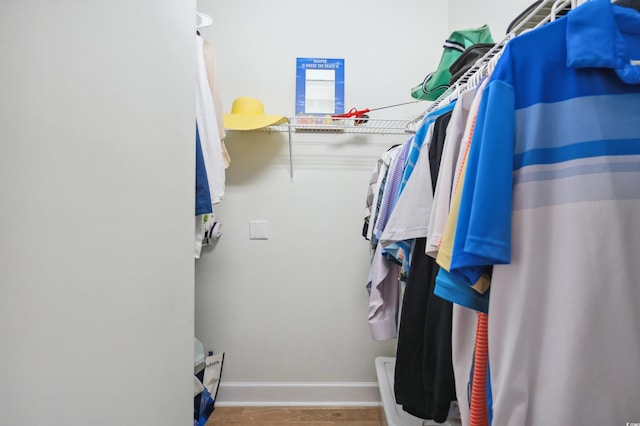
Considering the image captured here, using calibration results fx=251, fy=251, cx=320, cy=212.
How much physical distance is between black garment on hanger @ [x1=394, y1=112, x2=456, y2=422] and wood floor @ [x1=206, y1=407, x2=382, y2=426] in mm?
894

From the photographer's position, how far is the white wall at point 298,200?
1.49 m

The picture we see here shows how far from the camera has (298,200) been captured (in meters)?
1.53

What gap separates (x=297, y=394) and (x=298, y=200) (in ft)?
3.80

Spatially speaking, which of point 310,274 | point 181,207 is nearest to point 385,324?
point 310,274

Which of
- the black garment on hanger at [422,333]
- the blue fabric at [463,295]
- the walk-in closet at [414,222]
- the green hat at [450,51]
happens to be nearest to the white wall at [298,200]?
the green hat at [450,51]

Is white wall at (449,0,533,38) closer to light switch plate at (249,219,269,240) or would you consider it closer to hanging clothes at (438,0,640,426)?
hanging clothes at (438,0,640,426)

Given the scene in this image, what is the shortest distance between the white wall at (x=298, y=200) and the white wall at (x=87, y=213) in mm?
879

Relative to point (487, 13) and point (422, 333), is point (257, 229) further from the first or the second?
point (487, 13)

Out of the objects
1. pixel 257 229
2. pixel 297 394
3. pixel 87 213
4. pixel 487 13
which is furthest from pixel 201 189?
pixel 487 13

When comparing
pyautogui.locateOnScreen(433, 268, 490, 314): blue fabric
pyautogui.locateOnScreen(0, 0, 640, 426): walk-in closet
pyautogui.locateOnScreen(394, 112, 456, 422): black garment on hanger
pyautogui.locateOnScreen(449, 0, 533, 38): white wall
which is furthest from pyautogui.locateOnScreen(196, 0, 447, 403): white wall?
pyautogui.locateOnScreen(433, 268, 490, 314): blue fabric

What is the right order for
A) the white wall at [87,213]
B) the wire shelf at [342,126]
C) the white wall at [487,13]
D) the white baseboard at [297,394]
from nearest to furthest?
the white wall at [87,213]
the white wall at [487,13]
the wire shelf at [342,126]
the white baseboard at [297,394]

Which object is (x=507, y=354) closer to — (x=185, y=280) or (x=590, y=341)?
(x=590, y=341)

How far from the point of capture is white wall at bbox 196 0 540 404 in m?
1.49

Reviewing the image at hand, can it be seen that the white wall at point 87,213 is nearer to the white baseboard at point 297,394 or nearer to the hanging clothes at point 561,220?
the hanging clothes at point 561,220
